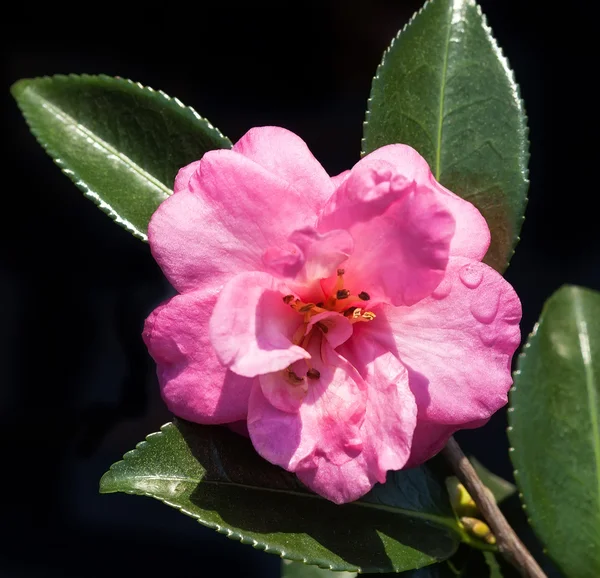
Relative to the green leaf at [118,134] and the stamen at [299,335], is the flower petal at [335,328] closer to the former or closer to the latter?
the stamen at [299,335]

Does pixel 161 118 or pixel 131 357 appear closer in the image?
pixel 161 118

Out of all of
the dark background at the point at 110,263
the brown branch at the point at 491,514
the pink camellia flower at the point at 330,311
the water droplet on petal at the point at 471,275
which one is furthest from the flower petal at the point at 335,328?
the dark background at the point at 110,263

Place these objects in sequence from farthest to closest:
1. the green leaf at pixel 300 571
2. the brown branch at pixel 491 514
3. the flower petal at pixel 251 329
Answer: the green leaf at pixel 300 571 → the brown branch at pixel 491 514 → the flower petal at pixel 251 329

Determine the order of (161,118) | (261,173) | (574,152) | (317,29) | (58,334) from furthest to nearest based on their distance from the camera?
(574,152) → (317,29) → (58,334) → (161,118) → (261,173)

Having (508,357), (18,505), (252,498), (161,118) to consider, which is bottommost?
(18,505)

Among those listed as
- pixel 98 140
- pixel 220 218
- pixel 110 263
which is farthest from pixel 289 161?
pixel 110 263

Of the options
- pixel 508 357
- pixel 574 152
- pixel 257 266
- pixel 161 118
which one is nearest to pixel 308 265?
pixel 257 266

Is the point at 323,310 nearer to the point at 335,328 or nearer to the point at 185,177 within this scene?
the point at 335,328

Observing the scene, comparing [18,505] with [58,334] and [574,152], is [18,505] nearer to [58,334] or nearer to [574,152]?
[58,334]
